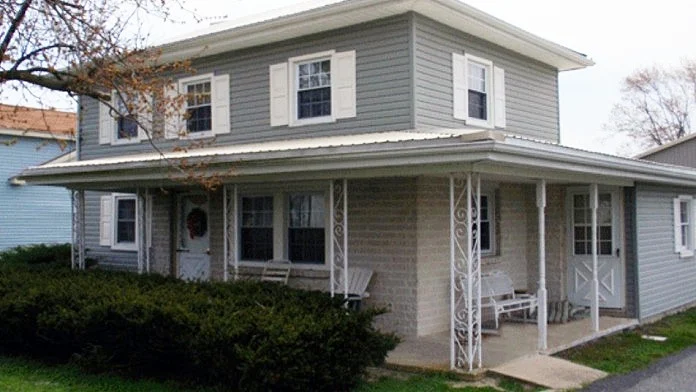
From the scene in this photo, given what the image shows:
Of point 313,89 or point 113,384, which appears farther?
point 313,89

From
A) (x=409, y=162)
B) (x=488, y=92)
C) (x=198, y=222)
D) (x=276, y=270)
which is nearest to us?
(x=409, y=162)

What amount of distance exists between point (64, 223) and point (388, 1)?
1723 cm

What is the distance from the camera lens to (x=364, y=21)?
39.8 ft

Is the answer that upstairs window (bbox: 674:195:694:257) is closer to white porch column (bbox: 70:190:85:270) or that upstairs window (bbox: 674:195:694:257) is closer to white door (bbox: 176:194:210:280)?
white door (bbox: 176:194:210:280)

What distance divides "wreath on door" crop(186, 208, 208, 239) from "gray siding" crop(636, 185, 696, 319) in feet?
26.7

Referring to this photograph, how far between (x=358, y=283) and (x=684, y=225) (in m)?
8.25

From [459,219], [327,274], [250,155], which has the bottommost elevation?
[327,274]

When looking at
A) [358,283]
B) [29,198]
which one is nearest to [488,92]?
[358,283]

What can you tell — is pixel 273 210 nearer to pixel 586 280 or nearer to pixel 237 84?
pixel 237 84

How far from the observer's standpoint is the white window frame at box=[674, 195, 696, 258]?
14762mm

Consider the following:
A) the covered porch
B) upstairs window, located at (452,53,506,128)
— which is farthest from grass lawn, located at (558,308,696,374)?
upstairs window, located at (452,53,506,128)

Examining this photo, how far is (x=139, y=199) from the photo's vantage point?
1482cm

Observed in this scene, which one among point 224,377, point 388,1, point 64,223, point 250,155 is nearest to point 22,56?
point 250,155

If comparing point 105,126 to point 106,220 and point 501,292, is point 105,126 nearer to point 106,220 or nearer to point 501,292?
point 106,220
